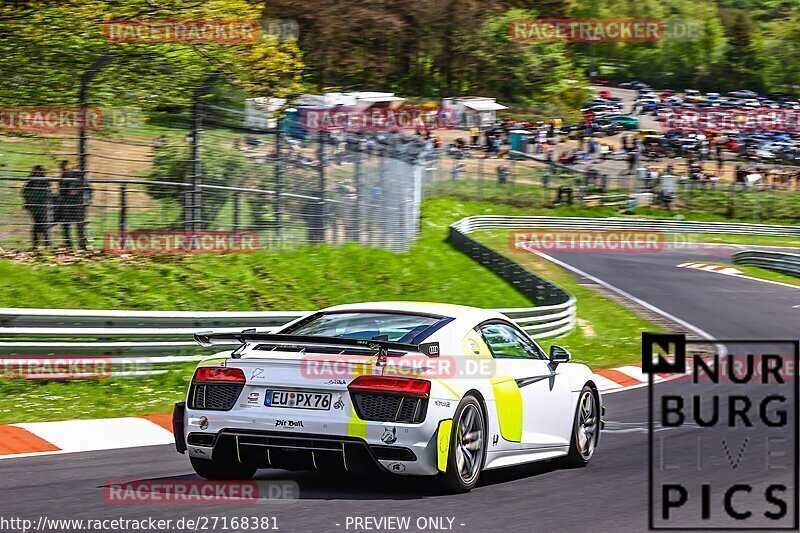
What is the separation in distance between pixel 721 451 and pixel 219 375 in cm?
399

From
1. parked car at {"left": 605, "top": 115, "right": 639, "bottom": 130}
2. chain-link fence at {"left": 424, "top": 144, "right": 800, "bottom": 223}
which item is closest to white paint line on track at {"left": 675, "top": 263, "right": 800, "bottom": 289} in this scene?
chain-link fence at {"left": 424, "top": 144, "right": 800, "bottom": 223}

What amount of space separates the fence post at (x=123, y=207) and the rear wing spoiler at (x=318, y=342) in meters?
9.43

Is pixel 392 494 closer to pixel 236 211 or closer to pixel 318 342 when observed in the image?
pixel 318 342

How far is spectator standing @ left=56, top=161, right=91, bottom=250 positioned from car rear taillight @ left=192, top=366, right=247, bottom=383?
31.1 feet

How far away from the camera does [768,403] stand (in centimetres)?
1202

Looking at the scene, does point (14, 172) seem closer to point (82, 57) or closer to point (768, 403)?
point (82, 57)

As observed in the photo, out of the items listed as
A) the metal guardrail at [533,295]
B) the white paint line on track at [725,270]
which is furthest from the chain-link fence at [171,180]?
the white paint line on track at [725,270]

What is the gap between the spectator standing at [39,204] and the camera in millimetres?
15086

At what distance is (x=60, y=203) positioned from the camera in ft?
50.4

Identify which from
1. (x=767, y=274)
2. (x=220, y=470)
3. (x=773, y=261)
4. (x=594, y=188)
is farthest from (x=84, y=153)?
(x=594, y=188)

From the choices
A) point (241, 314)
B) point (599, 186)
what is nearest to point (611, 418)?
point (241, 314)

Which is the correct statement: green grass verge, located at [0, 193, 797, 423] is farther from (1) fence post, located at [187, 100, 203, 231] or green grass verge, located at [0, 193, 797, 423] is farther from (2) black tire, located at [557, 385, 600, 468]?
(2) black tire, located at [557, 385, 600, 468]

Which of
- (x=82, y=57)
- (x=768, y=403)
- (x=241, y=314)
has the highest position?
(x=82, y=57)

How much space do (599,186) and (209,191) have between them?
36813mm
